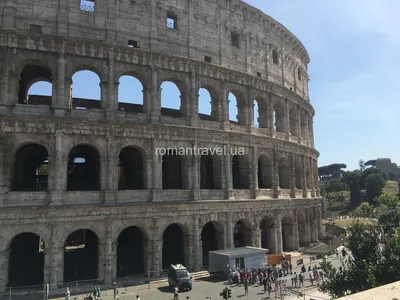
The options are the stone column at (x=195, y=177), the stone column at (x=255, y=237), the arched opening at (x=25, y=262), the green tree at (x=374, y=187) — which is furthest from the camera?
the green tree at (x=374, y=187)

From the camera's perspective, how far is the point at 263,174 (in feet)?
97.8

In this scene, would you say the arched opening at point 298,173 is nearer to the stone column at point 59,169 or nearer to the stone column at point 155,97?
the stone column at point 155,97

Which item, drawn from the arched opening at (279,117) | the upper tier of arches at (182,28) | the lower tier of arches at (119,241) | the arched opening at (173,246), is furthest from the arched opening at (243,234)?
the upper tier of arches at (182,28)

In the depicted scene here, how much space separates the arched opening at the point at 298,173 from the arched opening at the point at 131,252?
16.7m

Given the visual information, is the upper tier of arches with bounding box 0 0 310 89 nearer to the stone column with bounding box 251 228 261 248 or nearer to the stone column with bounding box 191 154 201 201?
the stone column with bounding box 191 154 201 201

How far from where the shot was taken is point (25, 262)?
22.3m

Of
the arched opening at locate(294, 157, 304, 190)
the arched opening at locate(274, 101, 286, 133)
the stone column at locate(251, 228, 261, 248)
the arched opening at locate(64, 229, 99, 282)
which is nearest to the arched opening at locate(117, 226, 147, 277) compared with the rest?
the arched opening at locate(64, 229, 99, 282)

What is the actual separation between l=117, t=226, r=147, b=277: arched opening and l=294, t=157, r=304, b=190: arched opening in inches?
658

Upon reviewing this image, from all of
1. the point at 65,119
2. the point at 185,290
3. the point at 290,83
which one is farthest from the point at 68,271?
the point at 290,83

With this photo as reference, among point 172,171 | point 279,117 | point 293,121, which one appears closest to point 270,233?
point 172,171

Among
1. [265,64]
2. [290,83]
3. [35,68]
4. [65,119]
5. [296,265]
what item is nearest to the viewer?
[65,119]

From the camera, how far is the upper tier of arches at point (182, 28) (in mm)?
21422

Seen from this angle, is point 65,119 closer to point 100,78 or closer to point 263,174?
point 100,78

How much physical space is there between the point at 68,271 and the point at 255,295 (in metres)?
12.1
